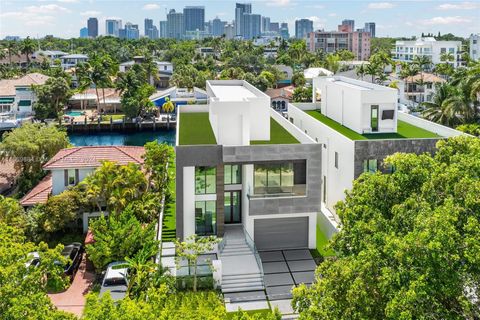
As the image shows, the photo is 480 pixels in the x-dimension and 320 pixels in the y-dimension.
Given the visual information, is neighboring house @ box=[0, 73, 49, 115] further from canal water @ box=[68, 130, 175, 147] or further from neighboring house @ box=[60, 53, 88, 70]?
neighboring house @ box=[60, 53, 88, 70]

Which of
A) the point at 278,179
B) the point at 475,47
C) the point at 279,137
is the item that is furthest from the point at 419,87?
the point at 278,179

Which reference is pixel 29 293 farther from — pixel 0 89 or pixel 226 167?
pixel 0 89

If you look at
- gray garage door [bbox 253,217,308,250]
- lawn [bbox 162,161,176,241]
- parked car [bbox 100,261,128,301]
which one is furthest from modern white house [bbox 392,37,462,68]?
parked car [bbox 100,261,128,301]

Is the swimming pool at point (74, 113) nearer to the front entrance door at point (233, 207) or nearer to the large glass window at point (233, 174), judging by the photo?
the front entrance door at point (233, 207)

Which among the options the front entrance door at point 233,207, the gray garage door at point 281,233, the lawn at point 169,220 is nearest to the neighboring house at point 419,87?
the lawn at point 169,220

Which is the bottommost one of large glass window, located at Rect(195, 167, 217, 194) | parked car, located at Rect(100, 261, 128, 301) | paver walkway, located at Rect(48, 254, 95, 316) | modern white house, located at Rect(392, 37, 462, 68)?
paver walkway, located at Rect(48, 254, 95, 316)

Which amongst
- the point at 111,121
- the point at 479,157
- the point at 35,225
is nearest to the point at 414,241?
the point at 479,157
